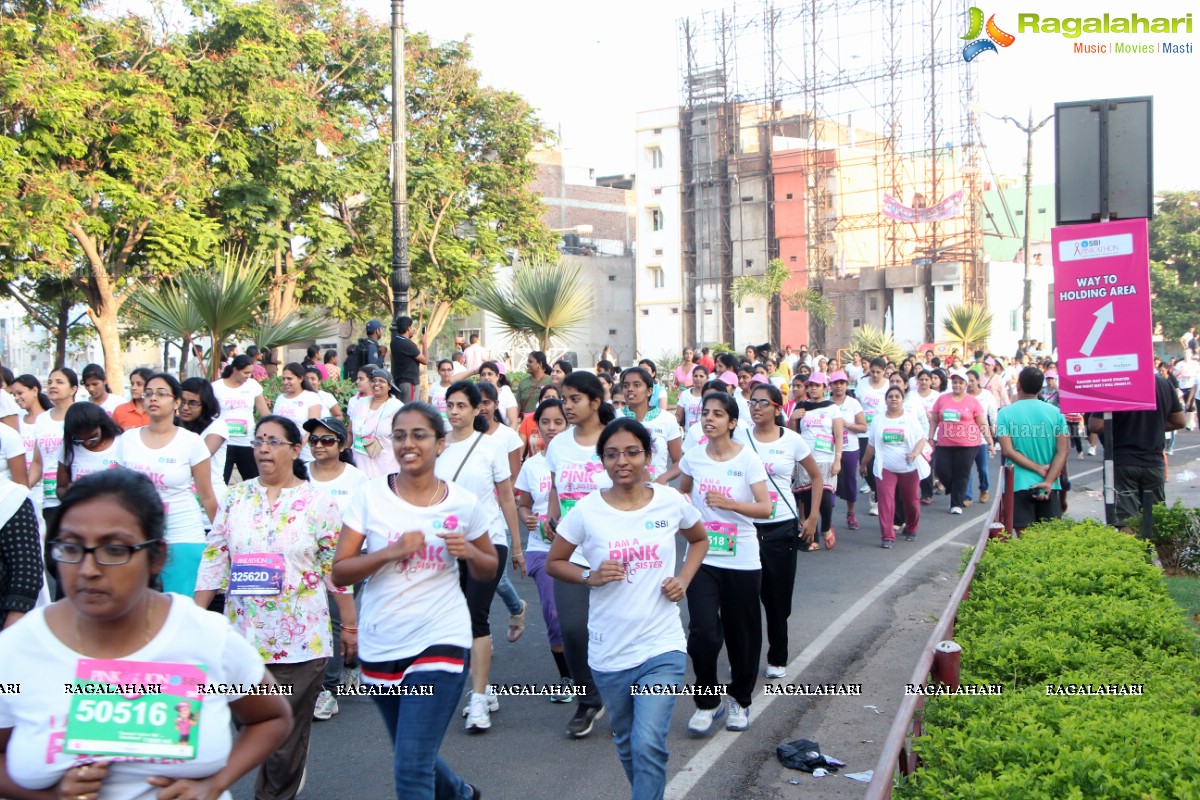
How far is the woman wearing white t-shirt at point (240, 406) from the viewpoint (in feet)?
33.1

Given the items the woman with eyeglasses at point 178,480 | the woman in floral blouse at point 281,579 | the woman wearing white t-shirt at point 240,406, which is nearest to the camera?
the woman in floral blouse at point 281,579

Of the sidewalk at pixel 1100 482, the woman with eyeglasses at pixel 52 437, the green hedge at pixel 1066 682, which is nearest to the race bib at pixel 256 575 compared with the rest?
the green hedge at pixel 1066 682

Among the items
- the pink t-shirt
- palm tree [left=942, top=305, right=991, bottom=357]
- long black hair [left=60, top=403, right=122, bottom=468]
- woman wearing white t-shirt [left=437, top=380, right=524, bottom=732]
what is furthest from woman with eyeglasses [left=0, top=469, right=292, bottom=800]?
palm tree [left=942, top=305, right=991, bottom=357]

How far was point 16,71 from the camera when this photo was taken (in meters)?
19.2

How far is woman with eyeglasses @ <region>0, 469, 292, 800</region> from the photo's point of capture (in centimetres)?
252

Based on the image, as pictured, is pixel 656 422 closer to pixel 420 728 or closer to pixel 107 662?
pixel 420 728

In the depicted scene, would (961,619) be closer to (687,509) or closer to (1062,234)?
(687,509)

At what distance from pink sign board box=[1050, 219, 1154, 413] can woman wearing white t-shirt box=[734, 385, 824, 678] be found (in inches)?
103

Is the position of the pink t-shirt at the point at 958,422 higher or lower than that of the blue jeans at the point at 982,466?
higher

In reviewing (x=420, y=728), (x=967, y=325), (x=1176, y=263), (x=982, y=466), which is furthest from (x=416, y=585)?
(x=1176, y=263)

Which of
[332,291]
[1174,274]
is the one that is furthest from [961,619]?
[1174,274]

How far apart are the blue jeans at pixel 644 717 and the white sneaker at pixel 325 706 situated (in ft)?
→ 7.78

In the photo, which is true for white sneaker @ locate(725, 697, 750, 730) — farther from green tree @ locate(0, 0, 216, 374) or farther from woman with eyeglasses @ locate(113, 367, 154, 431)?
green tree @ locate(0, 0, 216, 374)

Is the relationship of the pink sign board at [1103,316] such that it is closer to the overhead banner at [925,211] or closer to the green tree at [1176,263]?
the overhead banner at [925,211]
